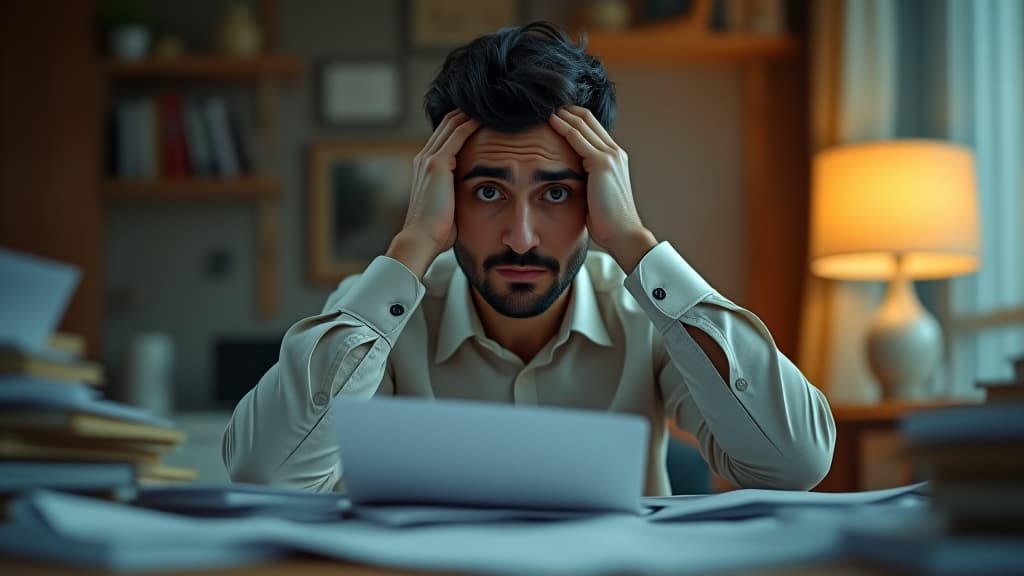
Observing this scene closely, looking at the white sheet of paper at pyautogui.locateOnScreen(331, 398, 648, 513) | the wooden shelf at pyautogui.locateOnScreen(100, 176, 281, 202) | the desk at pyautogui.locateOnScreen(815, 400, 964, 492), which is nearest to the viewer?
the white sheet of paper at pyautogui.locateOnScreen(331, 398, 648, 513)

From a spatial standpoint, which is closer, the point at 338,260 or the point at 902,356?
the point at 902,356

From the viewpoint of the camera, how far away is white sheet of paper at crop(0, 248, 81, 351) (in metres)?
0.73

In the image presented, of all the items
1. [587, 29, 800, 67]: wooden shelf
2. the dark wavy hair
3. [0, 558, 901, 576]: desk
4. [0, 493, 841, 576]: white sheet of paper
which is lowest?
[0, 558, 901, 576]: desk

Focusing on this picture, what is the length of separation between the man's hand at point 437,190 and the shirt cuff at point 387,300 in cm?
8

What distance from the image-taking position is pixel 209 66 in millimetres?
3941

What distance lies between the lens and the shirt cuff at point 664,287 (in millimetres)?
1322

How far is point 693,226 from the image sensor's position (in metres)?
4.02

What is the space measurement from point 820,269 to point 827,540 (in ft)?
8.55

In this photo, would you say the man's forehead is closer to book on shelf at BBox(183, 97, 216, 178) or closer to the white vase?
book on shelf at BBox(183, 97, 216, 178)

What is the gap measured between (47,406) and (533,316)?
36.3 inches

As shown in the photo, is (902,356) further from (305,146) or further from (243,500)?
(243,500)

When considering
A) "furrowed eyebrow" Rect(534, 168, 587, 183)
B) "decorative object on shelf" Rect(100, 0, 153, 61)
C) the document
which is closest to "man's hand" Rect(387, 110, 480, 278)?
"furrowed eyebrow" Rect(534, 168, 587, 183)

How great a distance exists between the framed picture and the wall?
0.05 m

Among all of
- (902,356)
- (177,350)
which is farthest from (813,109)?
(177,350)
